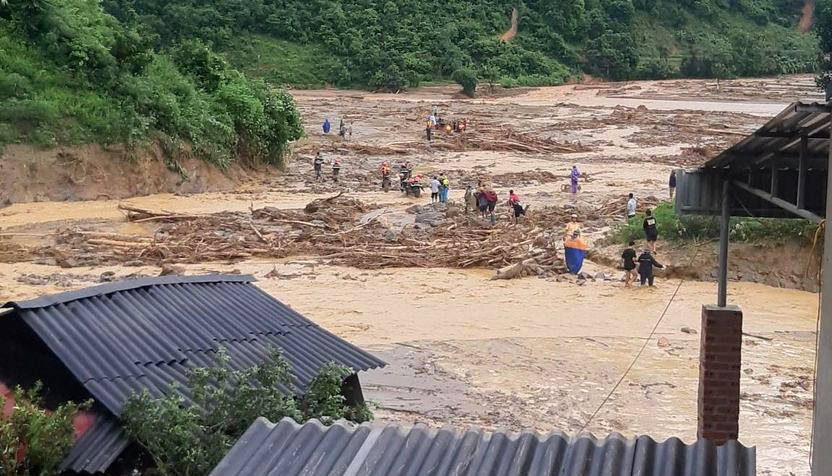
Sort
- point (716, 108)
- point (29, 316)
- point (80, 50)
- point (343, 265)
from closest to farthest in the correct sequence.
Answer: point (29, 316)
point (343, 265)
point (80, 50)
point (716, 108)

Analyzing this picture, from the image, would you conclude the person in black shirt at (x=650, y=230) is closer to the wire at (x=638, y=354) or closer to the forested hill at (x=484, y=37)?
the wire at (x=638, y=354)

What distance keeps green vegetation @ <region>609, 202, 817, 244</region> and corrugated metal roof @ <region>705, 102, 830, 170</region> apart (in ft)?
38.5

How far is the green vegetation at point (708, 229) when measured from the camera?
71.6 feet

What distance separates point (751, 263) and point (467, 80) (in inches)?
1837

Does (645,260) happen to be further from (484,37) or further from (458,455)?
(484,37)

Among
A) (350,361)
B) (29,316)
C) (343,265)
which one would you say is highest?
(29,316)

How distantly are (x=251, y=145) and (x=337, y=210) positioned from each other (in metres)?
8.96

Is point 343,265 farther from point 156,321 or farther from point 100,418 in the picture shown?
point 100,418

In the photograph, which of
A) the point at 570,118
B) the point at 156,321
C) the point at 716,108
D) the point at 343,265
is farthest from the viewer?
the point at 716,108

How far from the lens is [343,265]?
23.1 metres

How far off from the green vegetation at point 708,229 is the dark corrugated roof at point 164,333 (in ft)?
43.3

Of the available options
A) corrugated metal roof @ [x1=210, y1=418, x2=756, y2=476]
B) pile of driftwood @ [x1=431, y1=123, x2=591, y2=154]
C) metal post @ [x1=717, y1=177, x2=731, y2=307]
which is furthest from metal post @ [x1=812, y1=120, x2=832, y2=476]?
pile of driftwood @ [x1=431, y1=123, x2=591, y2=154]

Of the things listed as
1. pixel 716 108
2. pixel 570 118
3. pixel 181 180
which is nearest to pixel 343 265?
pixel 181 180

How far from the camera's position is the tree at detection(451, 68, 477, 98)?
220ft
